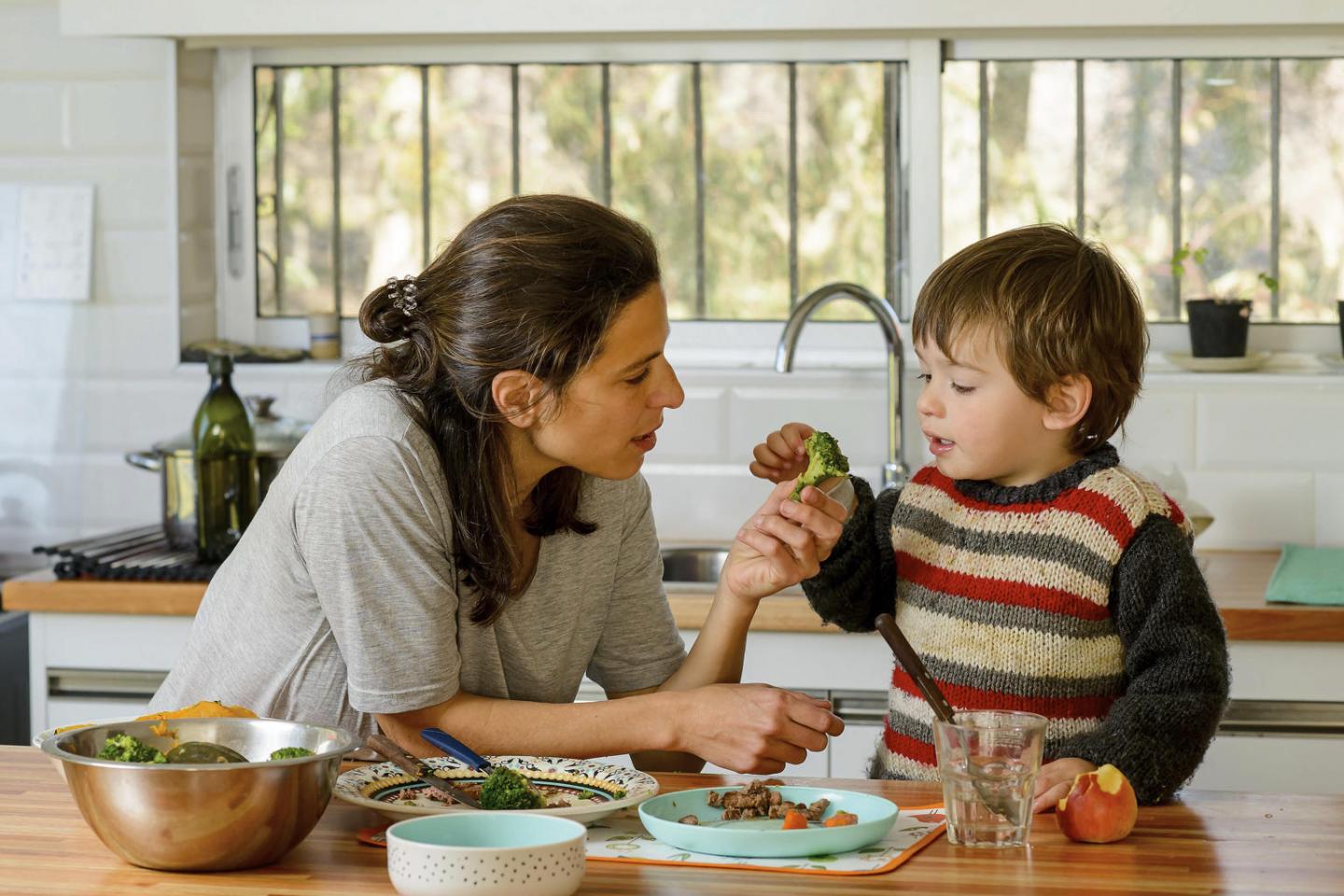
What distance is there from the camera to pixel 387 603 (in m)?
1.59

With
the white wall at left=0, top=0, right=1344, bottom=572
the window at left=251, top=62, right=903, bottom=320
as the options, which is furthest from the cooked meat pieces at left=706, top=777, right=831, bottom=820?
the window at left=251, top=62, right=903, bottom=320

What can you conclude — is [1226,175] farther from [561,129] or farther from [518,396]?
[518,396]

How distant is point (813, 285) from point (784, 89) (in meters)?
0.39

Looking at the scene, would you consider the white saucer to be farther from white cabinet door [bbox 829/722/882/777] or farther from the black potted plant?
white cabinet door [bbox 829/722/882/777]

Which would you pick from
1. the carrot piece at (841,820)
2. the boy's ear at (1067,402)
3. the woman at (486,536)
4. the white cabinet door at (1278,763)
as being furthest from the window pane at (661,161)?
the carrot piece at (841,820)

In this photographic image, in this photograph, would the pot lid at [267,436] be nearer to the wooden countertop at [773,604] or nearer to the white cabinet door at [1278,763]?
the wooden countertop at [773,604]

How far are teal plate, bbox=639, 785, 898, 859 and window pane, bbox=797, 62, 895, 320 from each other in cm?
198

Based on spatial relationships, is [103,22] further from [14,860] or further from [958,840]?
[958,840]

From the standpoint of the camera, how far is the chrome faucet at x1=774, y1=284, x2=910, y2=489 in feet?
8.78

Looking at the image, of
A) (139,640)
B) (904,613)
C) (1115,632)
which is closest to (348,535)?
(904,613)

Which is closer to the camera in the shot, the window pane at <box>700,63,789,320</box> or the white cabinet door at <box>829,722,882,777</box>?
the white cabinet door at <box>829,722,882,777</box>

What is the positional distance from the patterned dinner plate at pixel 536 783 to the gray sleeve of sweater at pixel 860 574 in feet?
1.51

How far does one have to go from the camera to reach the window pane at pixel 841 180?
3.18 meters

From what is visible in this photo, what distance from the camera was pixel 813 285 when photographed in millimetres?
3246
